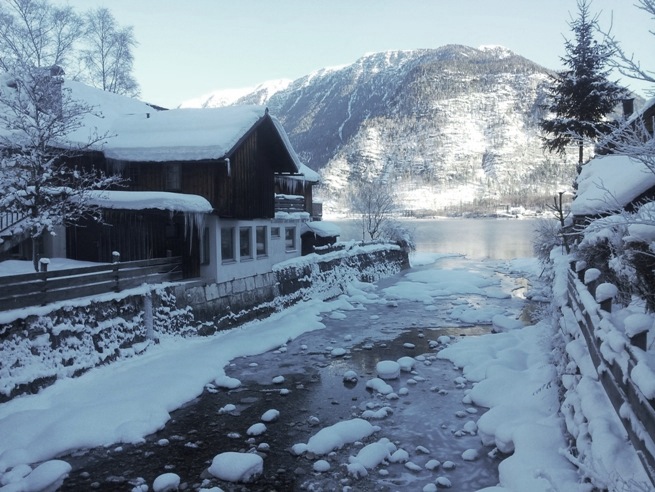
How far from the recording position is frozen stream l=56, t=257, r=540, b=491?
7.68m

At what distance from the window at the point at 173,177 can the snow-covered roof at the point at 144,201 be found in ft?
7.86

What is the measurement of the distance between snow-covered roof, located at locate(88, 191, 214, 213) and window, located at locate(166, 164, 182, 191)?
2.40 metres

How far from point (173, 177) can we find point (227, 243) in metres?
3.42

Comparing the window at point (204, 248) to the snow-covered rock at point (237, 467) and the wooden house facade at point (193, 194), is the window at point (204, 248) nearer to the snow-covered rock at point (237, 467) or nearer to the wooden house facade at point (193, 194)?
the wooden house facade at point (193, 194)

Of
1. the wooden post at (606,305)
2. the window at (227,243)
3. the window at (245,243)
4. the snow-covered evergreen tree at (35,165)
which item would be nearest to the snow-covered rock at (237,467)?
the wooden post at (606,305)

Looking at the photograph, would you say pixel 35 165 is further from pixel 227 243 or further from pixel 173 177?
pixel 227 243

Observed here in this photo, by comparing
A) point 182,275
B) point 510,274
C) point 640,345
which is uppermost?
point 640,345

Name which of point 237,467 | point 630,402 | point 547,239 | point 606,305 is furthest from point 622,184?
point 547,239

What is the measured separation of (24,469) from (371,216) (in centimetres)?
4535

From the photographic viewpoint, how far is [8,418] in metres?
9.53

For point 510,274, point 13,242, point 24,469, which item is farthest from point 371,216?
point 24,469

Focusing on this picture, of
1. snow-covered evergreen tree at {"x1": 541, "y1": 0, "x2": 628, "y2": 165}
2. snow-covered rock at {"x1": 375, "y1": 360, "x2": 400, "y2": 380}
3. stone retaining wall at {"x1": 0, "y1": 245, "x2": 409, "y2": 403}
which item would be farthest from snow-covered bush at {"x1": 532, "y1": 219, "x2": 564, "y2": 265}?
snow-covered rock at {"x1": 375, "y1": 360, "x2": 400, "y2": 380}

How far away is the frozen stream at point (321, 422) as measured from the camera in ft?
25.2

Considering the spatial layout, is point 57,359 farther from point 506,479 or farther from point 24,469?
point 506,479
